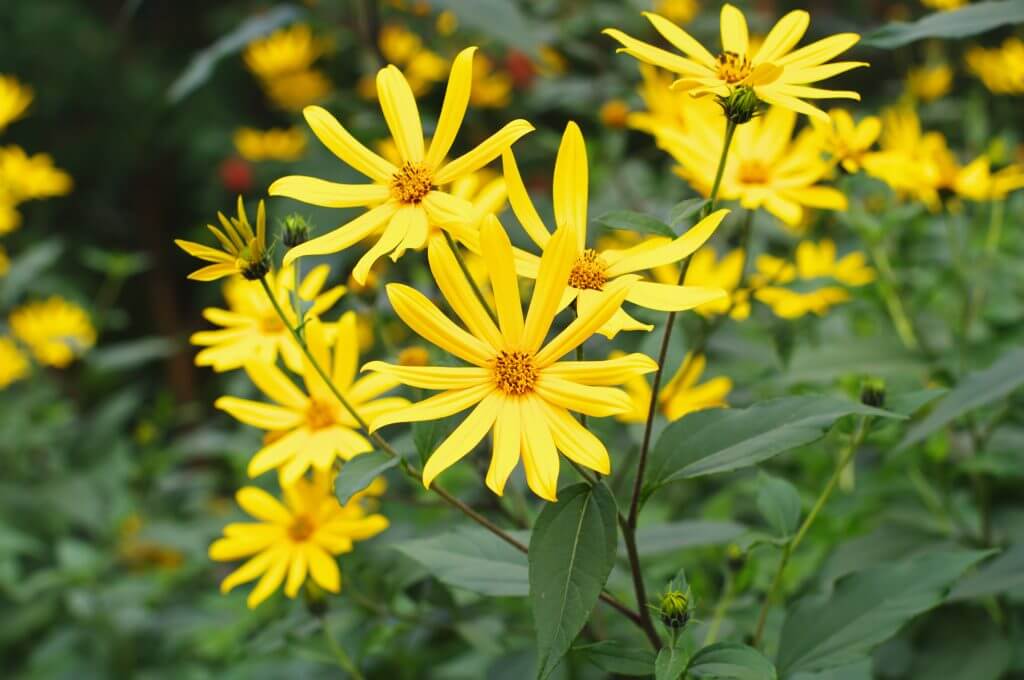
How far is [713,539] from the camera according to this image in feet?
2.77

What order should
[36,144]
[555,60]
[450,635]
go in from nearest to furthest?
[450,635], [555,60], [36,144]

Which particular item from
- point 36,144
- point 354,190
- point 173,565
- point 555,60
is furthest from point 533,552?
point 36,144

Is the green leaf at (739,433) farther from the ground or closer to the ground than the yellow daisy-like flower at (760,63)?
closer to the ground

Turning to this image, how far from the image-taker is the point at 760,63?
2.35 ft

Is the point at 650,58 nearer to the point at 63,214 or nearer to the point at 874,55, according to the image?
the point at 874,55

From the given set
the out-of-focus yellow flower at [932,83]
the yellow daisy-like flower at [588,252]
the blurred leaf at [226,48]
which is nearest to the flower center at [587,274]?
the yellow daisy-like flower at [588,252]

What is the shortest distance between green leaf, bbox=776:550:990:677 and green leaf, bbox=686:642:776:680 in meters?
0.14

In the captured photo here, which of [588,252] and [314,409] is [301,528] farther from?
[588,252]

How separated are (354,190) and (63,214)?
167 inches

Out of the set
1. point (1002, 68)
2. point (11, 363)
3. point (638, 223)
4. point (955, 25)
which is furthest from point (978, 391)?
point (11, 363)

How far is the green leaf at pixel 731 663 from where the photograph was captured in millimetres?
599

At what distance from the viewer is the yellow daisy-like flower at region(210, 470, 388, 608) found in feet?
2.98

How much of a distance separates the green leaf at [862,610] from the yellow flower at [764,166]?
31cm

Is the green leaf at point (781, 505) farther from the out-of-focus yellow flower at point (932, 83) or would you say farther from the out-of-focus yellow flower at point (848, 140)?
the out-of-focus yellow flower at point (932, 83)
